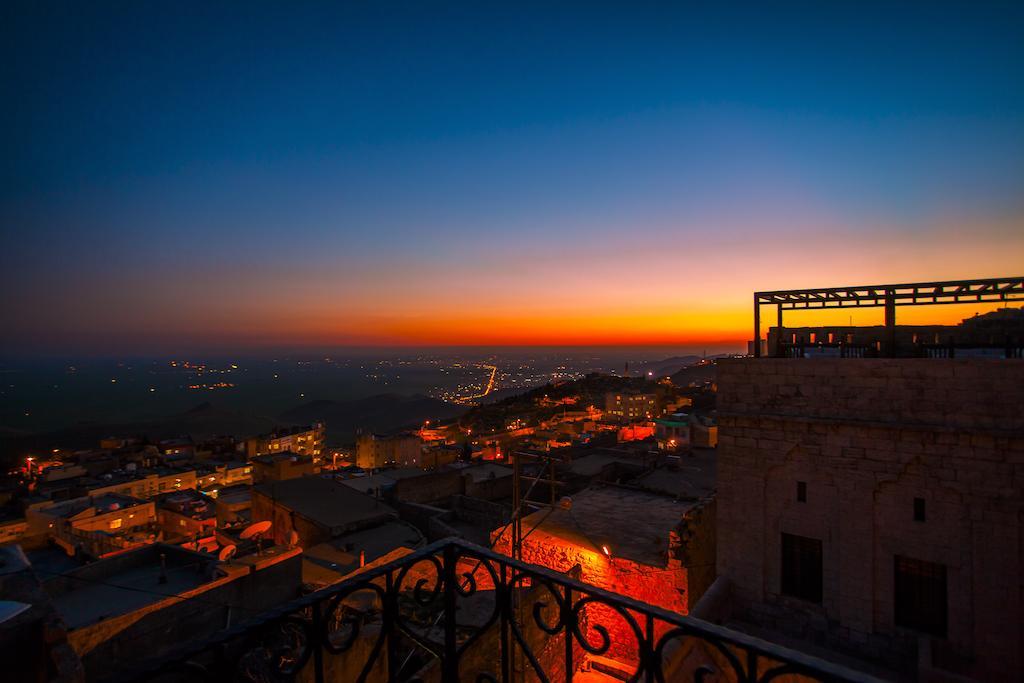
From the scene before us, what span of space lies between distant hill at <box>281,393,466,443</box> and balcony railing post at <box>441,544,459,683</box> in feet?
396

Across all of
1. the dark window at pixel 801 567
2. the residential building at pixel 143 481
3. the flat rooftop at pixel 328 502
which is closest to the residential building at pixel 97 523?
the flat rooftop at pixel 328 502

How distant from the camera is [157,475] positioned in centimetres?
3975

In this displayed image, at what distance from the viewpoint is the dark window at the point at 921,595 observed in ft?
26.4

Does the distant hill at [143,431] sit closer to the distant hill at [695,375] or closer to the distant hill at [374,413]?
the distant hill at [374,413]

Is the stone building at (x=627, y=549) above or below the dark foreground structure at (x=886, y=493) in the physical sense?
below

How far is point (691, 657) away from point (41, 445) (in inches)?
4332

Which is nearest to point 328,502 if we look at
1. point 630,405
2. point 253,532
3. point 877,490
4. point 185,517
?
point 253,532

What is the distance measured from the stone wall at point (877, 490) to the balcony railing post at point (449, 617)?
325 inches

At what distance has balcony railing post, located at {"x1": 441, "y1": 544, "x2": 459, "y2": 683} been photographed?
2.94 metres

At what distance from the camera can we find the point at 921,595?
8172 mm

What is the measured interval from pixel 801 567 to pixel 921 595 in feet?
5.63

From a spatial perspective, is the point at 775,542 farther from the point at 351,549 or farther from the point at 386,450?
the point at 386,450

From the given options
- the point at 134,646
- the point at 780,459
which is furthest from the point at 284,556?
the point at 780,459

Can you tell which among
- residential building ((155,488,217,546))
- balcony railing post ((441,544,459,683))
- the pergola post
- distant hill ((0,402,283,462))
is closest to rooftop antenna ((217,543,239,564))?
residential building ((155,488,217,546))
